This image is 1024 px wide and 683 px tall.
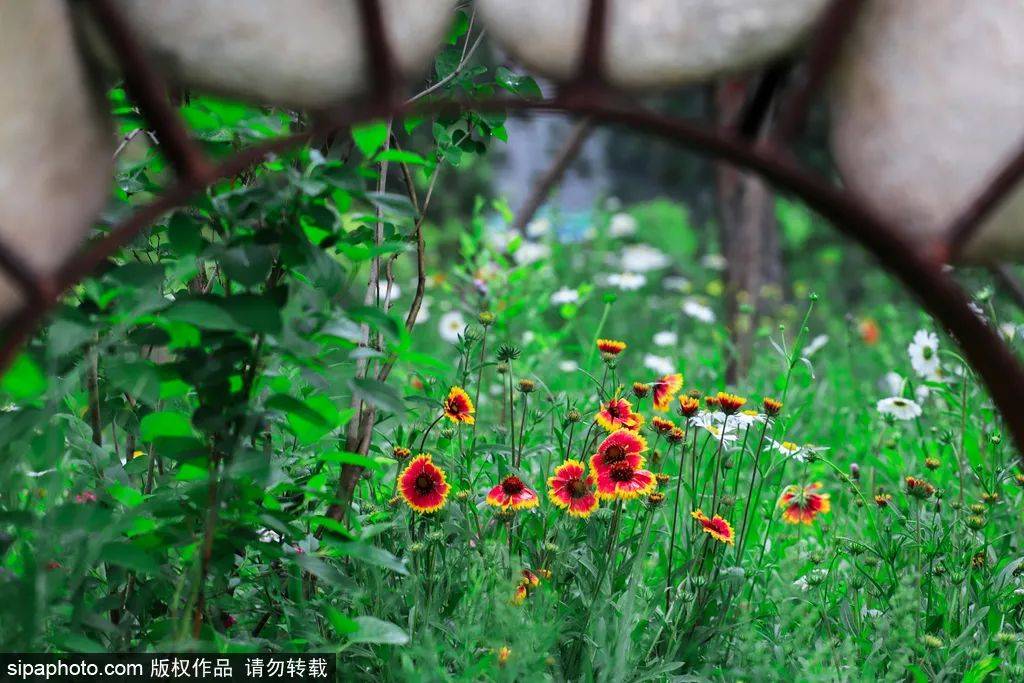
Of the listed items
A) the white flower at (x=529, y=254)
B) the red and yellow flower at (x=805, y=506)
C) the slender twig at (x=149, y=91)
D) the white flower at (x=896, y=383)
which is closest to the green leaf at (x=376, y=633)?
the slender twig at (x=149, y=91)

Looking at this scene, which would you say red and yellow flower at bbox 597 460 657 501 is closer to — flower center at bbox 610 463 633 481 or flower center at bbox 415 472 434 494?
flower center at bbox 610 463 633 481

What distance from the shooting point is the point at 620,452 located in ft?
5.02

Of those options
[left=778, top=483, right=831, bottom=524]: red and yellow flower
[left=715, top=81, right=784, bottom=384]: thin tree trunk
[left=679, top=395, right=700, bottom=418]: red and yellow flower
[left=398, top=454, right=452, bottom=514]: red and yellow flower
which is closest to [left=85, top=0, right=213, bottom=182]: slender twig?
[left=398, top=454, right=452, bottom=514]: red and yellow flower

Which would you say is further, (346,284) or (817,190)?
(346,284)

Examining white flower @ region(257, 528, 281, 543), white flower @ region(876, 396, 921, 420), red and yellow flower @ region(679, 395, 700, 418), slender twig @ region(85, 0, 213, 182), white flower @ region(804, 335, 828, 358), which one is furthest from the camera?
white flower @ region(804, 335, 828, 358)

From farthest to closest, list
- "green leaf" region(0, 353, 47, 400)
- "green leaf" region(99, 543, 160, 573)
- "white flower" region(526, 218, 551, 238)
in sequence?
"white flower" region(526, 218, 551, 238)
"green leaf" region(99, 543, 160, 573)
"green leaf" region(0, 353, 47, 400)

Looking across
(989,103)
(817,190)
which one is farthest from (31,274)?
(989,103)

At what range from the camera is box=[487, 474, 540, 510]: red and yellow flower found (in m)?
1.46

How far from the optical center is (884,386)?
12.6ft

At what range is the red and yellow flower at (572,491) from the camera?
1.51 meters

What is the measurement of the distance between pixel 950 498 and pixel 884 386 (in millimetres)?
1935

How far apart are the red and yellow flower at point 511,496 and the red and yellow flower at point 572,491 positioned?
42mm

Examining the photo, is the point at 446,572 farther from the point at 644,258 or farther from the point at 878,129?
the point at 644,258

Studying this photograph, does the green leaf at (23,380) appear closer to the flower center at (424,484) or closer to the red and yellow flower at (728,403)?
the flower center at (424,484)
